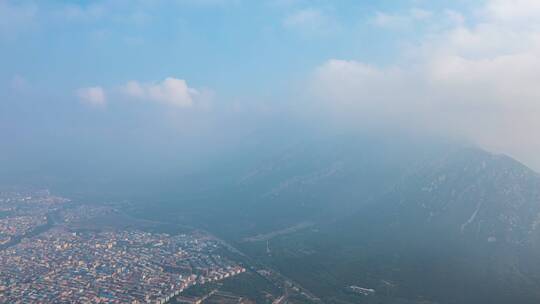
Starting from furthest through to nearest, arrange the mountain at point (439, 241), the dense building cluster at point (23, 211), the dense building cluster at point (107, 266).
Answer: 1. the dense building cluster at point (23, 211)
2. the mountain at point (439, 241)
3. the dense building cluster at point (107, 266)

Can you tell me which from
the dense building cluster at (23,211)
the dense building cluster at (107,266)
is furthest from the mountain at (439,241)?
the dense building cluster at (23,211)

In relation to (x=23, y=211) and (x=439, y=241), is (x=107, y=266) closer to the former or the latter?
(x=23, y=211)

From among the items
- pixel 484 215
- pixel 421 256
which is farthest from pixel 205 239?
pixel 484 215

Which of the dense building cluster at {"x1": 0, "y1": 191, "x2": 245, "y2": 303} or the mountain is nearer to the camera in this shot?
the dense building cluster at {"x1": 0, "y1": 191, "x2": 245, "y2": 303}

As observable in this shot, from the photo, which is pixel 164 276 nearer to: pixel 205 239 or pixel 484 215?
pixel 205 239

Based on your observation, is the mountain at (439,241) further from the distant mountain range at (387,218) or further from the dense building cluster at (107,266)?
the dense building cluster at (107,266)

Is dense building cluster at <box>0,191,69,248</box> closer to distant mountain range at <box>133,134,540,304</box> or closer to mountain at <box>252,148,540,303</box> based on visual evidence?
distant mountain range at <box>133,134,540,304</box>

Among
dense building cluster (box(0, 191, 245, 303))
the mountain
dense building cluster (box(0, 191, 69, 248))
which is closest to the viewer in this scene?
dense building cluster (box(0, 191, 245, 303))

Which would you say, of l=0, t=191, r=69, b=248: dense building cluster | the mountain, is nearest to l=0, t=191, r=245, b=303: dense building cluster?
l=0, t=191, r=69, b=248: dense building cluster

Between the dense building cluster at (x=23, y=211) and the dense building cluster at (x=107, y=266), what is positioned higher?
the dense building cluster at (x=23, y=211)

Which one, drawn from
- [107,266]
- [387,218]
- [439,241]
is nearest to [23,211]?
[107,266]
